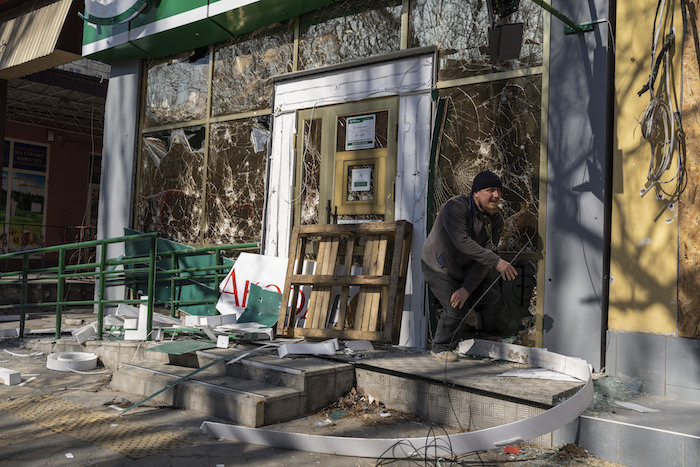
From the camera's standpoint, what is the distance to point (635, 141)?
198 inches

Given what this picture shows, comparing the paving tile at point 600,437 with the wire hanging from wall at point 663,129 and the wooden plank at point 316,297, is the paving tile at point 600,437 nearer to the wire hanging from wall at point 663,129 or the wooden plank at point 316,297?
the wire hanging from wall at point 663,129

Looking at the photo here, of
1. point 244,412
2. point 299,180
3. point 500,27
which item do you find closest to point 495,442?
point 244,412

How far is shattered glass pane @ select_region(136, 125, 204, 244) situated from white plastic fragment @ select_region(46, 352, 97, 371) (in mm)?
2608

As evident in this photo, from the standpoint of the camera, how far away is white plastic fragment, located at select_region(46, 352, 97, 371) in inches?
247

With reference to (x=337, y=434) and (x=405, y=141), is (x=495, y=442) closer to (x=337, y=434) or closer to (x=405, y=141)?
(x=337, y=434)

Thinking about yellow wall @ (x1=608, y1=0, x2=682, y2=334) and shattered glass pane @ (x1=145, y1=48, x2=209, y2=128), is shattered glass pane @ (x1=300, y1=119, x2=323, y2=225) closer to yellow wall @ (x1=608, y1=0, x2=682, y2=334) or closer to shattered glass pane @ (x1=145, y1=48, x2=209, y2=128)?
shattered glass pane @ (x1=145, y1=48, x2=209, y2=128)

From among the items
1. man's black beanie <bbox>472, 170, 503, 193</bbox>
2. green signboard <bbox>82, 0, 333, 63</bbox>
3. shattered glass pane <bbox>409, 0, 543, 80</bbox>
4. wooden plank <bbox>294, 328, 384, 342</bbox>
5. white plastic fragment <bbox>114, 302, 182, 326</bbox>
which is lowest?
white plastic fragment <bbox>114, 302, 182, 326</bbox>

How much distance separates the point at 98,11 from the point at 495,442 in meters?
8.89

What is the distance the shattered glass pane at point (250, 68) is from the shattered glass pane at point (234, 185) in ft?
0.95

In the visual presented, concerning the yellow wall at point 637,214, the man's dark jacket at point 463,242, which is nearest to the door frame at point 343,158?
the man's dark jacket at point 463,242

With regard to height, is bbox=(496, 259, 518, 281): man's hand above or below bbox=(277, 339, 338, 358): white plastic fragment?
above

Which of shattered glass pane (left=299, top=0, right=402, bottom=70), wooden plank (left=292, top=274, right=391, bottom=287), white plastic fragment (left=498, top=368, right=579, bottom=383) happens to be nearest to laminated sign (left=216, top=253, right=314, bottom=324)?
wooden plank (left=292, top=274, right=391, bottom=287)

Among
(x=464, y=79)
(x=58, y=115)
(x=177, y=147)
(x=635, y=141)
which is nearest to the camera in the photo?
(x=635, y=141)

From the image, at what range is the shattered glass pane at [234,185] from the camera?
26.3ft
